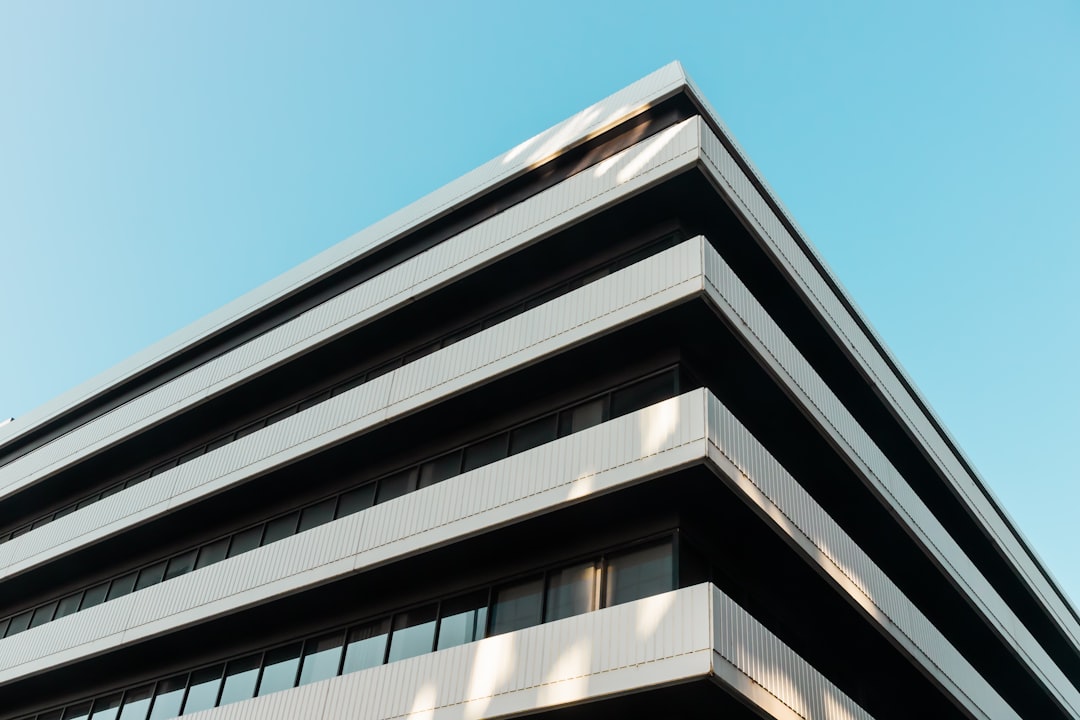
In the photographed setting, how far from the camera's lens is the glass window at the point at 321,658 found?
747 inches

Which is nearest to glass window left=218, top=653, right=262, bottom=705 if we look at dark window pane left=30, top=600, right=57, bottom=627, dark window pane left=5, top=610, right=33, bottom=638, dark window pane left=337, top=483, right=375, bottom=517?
dark window pane left=337, top=483, right=375, bottom=517

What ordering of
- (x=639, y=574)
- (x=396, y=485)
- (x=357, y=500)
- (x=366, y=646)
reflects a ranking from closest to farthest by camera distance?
(x=639, y=574)
(x=366, y=646)
(x=396, y=485)
(x=357, y=500)

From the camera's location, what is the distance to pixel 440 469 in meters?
20.5

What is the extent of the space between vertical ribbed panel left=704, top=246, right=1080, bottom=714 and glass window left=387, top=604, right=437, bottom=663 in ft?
25.3

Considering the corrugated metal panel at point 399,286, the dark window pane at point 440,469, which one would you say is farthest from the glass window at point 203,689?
the corrugated metal panel at point 399,286

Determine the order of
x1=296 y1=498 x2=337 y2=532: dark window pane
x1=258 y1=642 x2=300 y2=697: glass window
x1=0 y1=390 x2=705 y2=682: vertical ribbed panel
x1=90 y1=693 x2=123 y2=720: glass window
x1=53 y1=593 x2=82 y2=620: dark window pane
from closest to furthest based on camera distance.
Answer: x1=0 y1=390 x2=705 y2=682: vertical ribbed panel → x1=258 y1=642 x2=300 y2=697: glass window → x1=296 y1=498 x2=337 y2=532: dark window pane → x1=90 y1=693 x2=123 y2=720: glass window → x1=53 y1=593 x2=82 y2=620: dark window pane

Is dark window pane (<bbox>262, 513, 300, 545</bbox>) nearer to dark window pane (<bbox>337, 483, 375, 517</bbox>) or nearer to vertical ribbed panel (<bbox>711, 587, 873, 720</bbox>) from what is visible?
dark window pane (<bbox>337, 483, 375, 517</bbox>)

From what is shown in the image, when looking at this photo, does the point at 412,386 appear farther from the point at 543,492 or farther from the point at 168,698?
the point at 168,698

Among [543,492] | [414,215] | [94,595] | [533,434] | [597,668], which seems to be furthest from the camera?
[94,595]

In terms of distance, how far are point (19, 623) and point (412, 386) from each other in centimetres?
1599

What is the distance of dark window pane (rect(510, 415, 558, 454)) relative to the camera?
62.3ft

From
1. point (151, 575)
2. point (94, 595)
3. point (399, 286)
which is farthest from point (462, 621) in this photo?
point (94, 595)

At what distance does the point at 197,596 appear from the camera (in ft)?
68.0

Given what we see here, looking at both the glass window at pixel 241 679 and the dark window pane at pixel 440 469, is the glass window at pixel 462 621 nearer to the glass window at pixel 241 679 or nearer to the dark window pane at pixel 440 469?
the dark window pane at pixel 440 469
